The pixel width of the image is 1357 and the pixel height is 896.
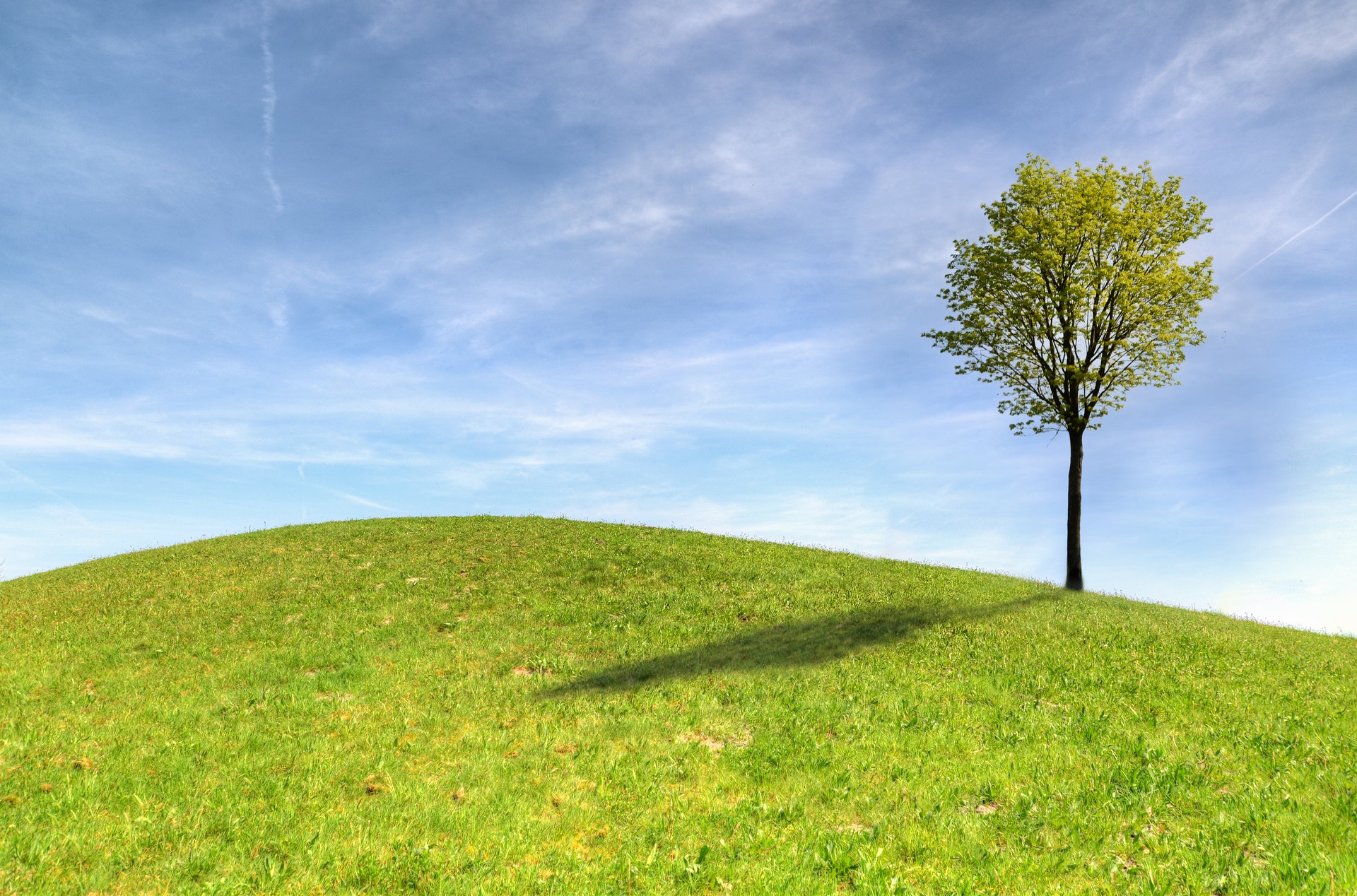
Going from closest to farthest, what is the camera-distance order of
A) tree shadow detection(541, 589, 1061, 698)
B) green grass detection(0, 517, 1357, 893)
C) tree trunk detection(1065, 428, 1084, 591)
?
green grass detection(0, 517, 1357, 893)
tree shadow detection(541, 589, 1061, 698)
tree trunk detection(1065, 428, 1084, 591)

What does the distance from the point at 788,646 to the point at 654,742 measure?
7726 millimetres

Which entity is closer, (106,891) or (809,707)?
(106,891)

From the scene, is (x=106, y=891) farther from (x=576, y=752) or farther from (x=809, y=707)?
(x=809, y=707)

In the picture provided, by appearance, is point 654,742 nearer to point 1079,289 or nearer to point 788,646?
point 788,646

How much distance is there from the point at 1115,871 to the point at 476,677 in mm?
13962

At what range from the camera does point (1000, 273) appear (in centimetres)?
3444

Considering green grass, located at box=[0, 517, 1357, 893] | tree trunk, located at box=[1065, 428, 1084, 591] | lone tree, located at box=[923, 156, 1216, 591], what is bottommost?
green grass, located at box=[0, 517, 1357, 893]

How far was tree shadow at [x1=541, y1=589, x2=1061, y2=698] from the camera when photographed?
18.5 meters

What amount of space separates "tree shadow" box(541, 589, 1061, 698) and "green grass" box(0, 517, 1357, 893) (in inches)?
5.7

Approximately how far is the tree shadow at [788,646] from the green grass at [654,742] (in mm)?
146

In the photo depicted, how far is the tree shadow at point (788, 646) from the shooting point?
18.5m

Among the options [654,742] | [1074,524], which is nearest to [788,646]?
[654,742]

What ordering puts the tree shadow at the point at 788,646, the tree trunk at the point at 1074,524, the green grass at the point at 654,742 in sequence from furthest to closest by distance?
the tree trunk at the point at 1074,524 → the tree shadow at the point at 788,646 → the green grass at the point at 654,742

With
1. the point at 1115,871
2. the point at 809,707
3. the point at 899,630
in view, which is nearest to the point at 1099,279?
the point at 899,630
